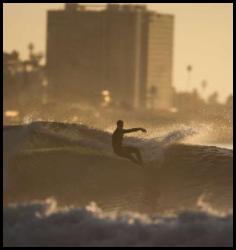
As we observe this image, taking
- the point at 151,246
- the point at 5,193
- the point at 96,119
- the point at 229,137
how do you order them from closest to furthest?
the point at 151,246, the point at 5,193, the point at 229,137, the point at 96,119

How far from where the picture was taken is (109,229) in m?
24.8

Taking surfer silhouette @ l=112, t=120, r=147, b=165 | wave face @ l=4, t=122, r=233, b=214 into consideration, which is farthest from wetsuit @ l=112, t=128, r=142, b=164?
wave face @ l=4, t=122, r=233, b=214

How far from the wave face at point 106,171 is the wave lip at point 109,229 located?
2782 millimetres

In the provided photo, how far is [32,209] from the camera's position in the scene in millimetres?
26328

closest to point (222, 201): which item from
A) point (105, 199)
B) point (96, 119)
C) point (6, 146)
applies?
point (105, 199)

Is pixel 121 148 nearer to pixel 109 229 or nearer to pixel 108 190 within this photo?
pixel 108 190

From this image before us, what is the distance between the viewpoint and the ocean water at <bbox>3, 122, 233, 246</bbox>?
24.6m

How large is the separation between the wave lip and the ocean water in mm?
19

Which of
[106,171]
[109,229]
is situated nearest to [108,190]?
[106,171]

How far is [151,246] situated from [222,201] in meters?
5.43

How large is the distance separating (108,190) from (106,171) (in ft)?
6.64

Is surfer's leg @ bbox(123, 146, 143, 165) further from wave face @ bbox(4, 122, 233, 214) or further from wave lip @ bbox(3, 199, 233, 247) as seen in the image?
wave lip @ bbox(3, 199, 233, 247)

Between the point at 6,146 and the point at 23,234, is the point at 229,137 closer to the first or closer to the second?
the point at 6,146

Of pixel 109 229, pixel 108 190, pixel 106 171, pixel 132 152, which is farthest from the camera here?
pixel 106 171
